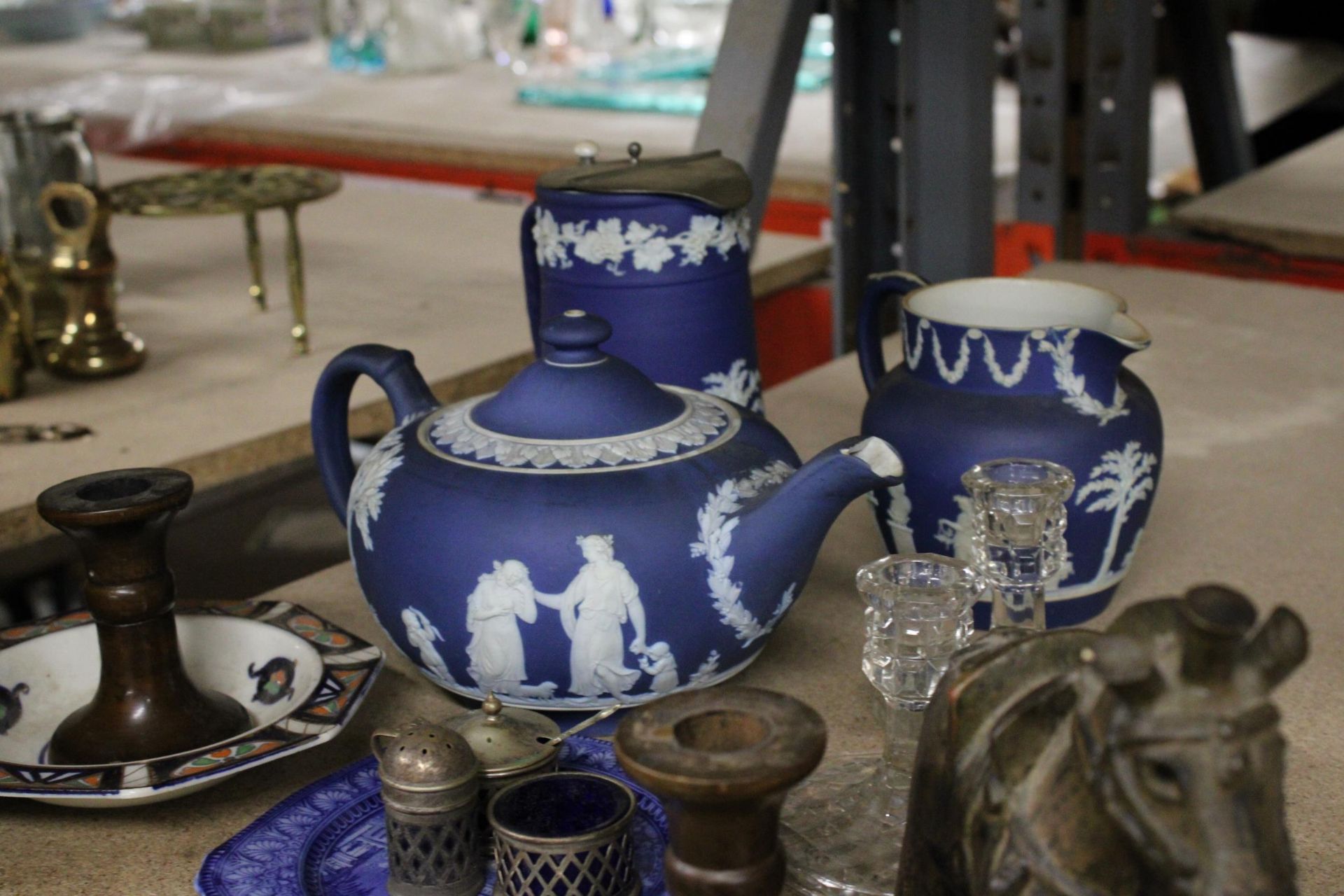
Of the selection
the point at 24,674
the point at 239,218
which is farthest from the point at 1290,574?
the point at 239,218

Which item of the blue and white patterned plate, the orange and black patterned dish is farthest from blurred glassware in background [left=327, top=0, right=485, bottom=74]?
the blue and white patterned plate

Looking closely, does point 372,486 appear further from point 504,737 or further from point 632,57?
point 632,57

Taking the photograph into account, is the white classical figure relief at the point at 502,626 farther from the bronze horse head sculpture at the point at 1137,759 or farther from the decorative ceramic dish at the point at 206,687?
the bronze horse head sculpture at the point at 1137,759

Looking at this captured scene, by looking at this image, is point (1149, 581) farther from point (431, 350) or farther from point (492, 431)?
point (431, 350)

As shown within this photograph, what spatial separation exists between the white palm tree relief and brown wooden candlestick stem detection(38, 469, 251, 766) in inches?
18.3

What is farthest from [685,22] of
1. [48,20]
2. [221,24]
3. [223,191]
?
[223,191]

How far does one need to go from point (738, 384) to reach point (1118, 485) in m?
0.27

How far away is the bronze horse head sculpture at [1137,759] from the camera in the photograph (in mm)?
396

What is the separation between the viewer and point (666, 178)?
948 millimetres

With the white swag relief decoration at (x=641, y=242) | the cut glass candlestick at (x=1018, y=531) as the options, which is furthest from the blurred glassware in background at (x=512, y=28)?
the cut glass candlestick at (x=1018, y=531)

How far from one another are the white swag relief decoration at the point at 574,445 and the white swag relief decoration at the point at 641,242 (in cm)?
20

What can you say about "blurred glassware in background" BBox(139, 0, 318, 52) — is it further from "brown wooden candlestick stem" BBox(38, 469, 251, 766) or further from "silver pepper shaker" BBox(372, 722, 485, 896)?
"silver pepper shaker" BBox(372, 722, 485, 896)

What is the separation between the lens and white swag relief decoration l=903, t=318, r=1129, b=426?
2.64 feet

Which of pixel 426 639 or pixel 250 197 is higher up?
pixel 250 197
